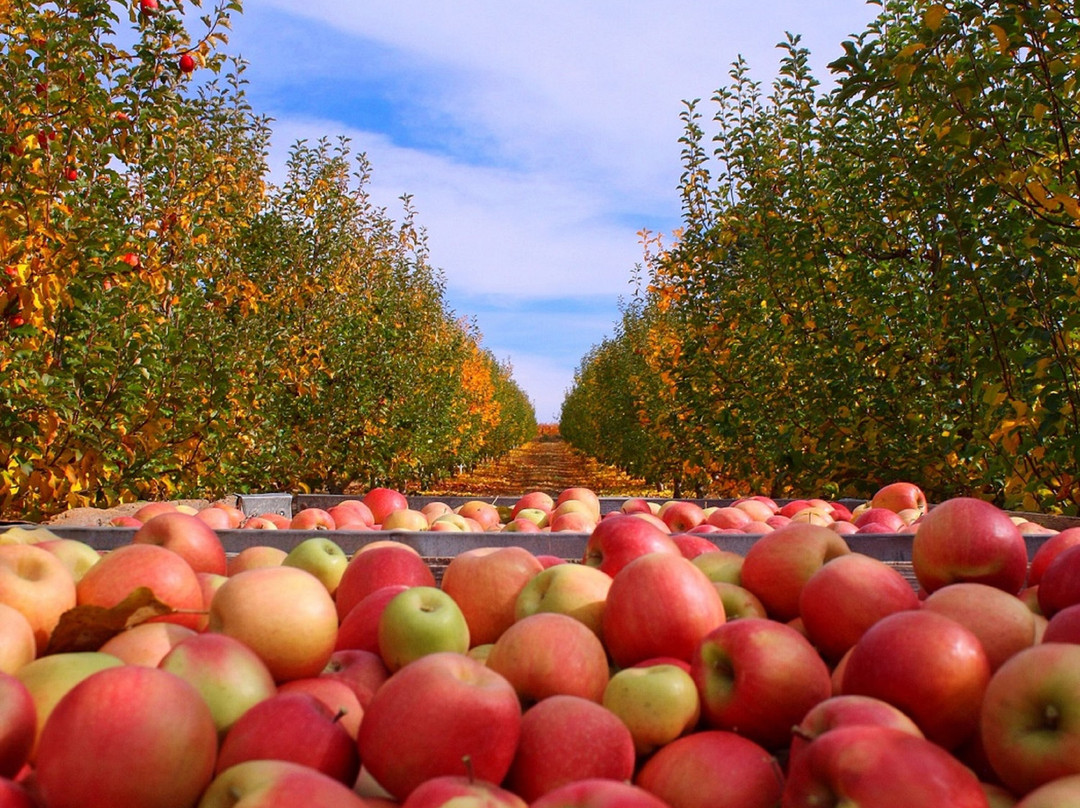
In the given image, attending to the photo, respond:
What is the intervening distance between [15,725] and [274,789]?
0.45 meters

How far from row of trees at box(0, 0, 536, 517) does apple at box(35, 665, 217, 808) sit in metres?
3.87

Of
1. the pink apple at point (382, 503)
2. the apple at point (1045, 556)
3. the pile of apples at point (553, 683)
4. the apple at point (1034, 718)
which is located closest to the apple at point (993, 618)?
the pile of apples at point (553, 683)

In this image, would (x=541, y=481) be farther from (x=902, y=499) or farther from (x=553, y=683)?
(x=553, y=683)

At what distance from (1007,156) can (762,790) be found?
3.65 meters

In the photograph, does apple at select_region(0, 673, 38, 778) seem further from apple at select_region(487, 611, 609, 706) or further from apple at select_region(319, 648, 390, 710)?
apple at select_region(487, 611, 609, 706)

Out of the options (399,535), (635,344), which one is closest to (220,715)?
(399,535)

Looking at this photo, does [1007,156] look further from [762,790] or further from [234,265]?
[234,265]

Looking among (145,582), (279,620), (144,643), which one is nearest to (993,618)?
(279,620)

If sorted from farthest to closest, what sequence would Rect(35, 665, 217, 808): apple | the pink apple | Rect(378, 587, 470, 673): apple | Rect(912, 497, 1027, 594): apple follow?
the pink apple, Rect(912, 497, 1027, 594): apple, Rect(378, 587, 470, 673): apple, Rect(35, 665, 217, 808): apple

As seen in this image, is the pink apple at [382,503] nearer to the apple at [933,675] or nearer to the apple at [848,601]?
the apple at [848,601]

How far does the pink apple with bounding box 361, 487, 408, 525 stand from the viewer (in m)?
A: 4.28

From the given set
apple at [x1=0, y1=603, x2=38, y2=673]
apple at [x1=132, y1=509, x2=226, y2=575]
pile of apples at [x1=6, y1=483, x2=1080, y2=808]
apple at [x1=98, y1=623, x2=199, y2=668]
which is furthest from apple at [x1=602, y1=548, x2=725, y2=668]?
apple at [x1=132, y1=509, x2=226, y2=575]

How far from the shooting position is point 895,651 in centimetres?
131

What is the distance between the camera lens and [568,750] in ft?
4.01
